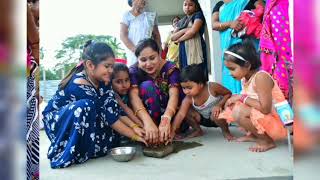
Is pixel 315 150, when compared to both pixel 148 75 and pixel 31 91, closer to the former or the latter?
pixel 31 91

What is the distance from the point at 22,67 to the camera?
109 cm

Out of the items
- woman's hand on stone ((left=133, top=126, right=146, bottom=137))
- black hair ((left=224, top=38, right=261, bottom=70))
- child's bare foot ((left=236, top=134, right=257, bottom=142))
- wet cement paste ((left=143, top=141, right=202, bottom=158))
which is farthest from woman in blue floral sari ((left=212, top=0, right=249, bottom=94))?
woman's hand on stone ((left=133, top=126, right=146, bottom=137))

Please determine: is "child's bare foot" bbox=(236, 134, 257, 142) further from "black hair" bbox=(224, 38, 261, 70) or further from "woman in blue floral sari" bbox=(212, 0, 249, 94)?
"black hair" bbox=(224, 38, 261, 70)

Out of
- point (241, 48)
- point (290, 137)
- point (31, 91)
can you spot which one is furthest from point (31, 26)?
point (290, 137)

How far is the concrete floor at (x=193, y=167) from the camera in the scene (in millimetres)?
2156

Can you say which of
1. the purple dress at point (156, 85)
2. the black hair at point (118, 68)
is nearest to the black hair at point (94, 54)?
the black hair at point (118, 68)

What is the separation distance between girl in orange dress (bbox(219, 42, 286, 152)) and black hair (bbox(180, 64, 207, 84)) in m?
0.29

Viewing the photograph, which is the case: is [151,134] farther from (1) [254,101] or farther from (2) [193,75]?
(1) [254,101]

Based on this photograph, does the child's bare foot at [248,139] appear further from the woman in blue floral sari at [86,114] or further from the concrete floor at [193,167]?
the woman in blue floral sari at [86,114]

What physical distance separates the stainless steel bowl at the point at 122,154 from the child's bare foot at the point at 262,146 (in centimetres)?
87

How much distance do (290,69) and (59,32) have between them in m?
1.71

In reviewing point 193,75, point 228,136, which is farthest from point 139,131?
point 228,136

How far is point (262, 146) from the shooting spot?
2609 millimetres

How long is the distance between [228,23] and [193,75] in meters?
0.61
